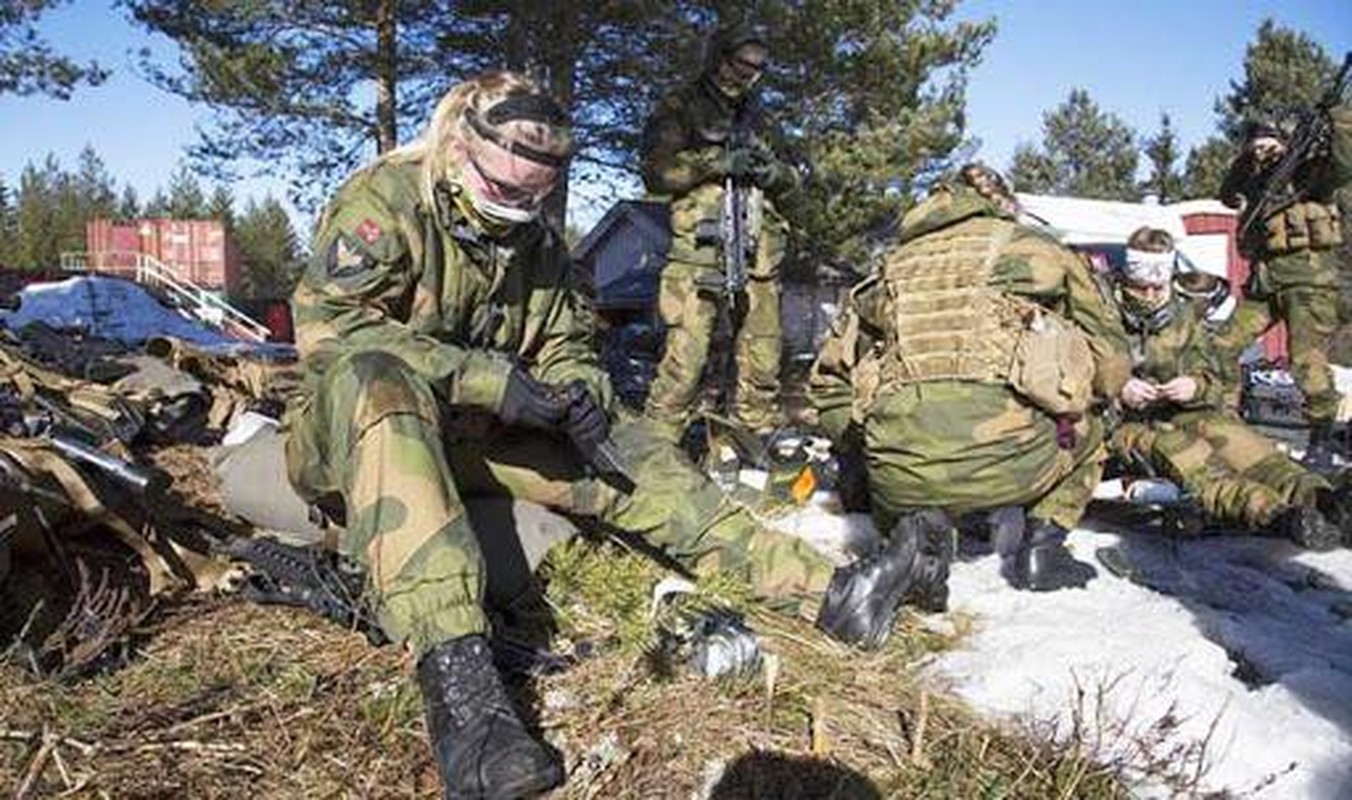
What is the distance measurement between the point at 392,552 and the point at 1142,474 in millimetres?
3526

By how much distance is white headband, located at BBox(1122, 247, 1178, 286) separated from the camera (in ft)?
14.9

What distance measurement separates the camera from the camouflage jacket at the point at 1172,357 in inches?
182

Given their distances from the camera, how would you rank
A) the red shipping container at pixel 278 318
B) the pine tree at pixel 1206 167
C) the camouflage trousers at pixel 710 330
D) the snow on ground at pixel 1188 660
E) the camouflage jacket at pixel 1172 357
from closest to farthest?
the snow on ground at pixel 1188 660 < the camouflage jacket at pixel 1172 357 < the camouflage trousers at pixel 710 330 < the red shipping container at pixel 278 318 < the pine tree at pixel 1206 167

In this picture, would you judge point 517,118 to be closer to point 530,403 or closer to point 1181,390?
point 530,403

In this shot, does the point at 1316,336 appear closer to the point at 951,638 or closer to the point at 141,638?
the point at 951,638

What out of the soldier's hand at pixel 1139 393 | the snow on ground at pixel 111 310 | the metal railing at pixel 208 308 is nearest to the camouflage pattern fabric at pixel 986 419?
the soldier's hand at pixel 1139 393

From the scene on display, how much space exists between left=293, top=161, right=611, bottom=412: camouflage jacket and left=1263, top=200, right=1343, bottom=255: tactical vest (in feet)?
16.2

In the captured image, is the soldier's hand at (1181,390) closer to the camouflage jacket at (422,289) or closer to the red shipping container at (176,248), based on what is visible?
the camouflage jacket at (422,289)

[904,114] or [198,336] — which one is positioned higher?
[904,114]

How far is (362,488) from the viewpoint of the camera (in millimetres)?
2223

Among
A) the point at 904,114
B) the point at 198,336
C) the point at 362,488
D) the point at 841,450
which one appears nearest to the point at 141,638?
the point at 362,488

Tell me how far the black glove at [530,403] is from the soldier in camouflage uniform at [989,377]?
1.12 meters

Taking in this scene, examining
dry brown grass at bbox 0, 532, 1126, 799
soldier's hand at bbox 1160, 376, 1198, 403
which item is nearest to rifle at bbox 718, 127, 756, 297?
soldier's hand at bbox 1160, 376, 1198, 403

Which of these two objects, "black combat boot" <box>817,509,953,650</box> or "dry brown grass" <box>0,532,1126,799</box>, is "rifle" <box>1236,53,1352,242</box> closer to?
"black combat boot" <box>817,509,953,650</box>
